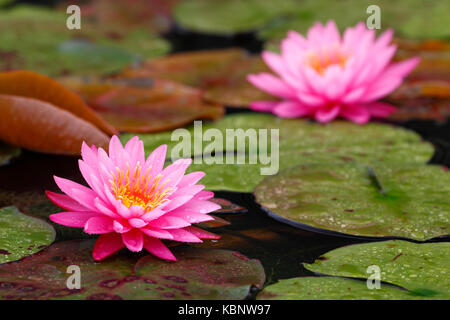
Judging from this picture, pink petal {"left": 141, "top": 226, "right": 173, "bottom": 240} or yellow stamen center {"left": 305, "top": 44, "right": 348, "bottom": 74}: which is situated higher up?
yellow stamen center {"left": 305, "top": 44, "right": 348, "bottom": 74}

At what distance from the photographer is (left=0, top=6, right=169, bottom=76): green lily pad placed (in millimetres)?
2839

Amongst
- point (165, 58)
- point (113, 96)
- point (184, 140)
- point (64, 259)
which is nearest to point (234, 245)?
point (64, 259)

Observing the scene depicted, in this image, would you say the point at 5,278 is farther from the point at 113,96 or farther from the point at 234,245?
the point at 113,96

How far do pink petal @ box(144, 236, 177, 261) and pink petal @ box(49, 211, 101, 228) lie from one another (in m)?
0.14

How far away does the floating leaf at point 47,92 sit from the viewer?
6.68ft

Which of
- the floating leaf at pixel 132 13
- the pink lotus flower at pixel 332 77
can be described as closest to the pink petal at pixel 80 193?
the pink lotus flower at pixel 332 77

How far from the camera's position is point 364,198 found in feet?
5.66

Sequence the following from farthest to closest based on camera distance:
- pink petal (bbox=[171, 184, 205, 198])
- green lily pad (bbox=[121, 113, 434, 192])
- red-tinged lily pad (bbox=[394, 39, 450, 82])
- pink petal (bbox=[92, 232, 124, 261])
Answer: red-tinged lily pad (bbox=[394, 39, 450, 82]) < green lily pad (bbox=[121, 113, 434, 192]) < pink petal (bbox=[171, 184, 205, 198]) < pink petal (bbox=[92, 232, 124, 261])

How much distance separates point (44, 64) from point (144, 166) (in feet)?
5.01

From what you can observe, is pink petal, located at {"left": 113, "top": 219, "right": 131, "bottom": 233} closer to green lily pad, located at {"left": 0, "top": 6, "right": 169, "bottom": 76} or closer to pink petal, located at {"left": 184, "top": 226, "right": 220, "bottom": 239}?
pink petal, located at {"left": 184, "top": 226, "right": 220, "bottom": 239}

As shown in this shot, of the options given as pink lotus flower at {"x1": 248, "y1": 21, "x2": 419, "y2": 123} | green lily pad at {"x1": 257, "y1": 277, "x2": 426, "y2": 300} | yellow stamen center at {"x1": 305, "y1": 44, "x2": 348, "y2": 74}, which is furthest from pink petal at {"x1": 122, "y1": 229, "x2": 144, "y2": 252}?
yellow stamen center at {"x1": 305, "y1": 44, "x2": 348, "y2": 74}
